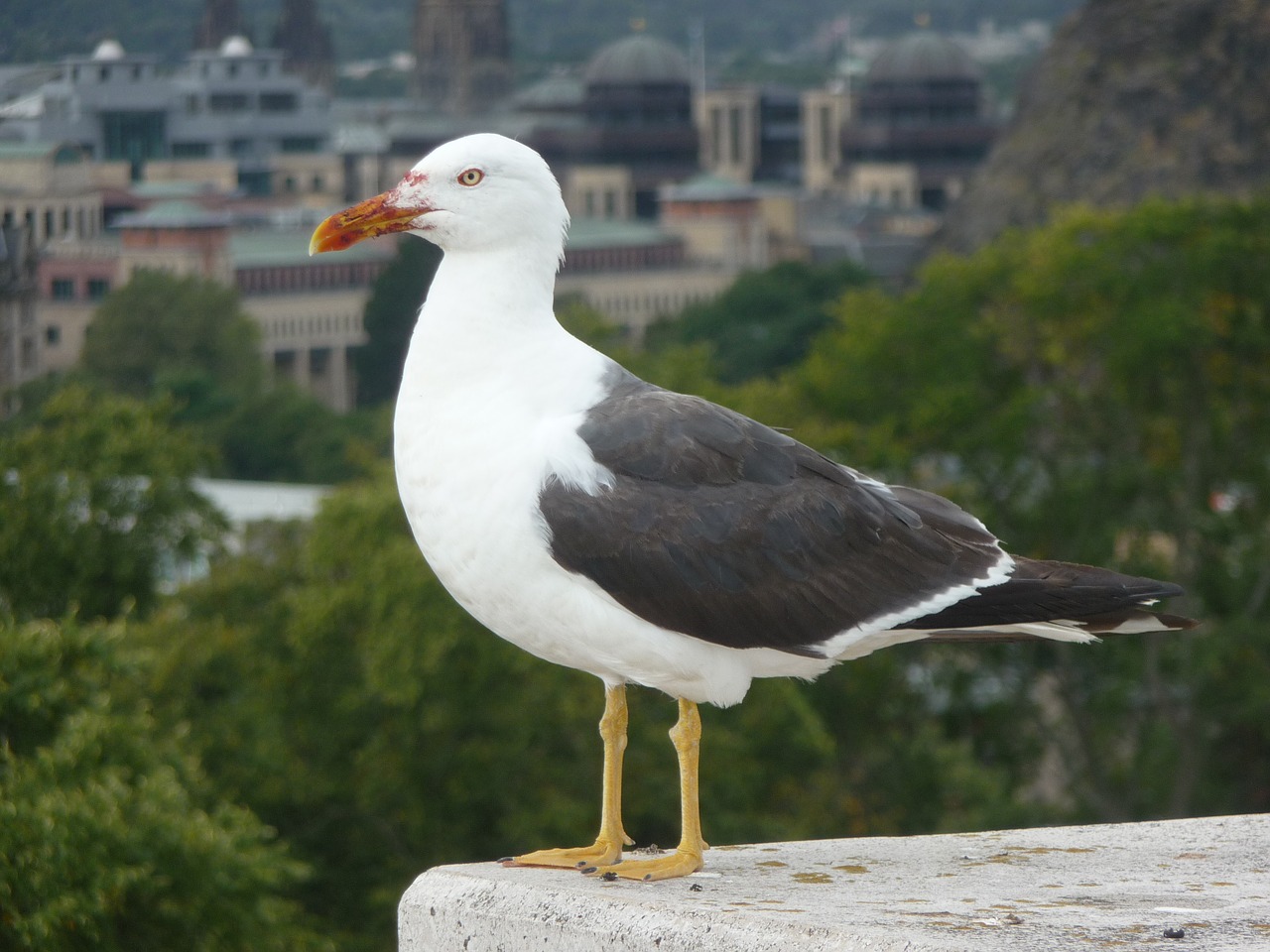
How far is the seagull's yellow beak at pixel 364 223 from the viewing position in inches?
272

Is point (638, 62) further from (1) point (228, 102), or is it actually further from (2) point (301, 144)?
(1) point (228, 102)

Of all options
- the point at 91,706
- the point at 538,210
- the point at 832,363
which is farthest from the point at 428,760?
the point at 538,210

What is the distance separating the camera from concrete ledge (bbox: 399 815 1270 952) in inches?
236

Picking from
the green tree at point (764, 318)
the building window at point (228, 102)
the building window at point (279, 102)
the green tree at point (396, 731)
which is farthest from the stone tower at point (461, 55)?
the green tree at point (396, 731)

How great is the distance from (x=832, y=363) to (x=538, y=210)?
32.3m

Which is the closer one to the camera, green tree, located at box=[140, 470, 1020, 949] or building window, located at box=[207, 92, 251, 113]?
green tree, located at box=[140, 470, 1020, 949]

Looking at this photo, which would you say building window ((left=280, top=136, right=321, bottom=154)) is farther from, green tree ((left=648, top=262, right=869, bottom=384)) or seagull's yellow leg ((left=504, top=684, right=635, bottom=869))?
seagull's yellow leg ((left=504, top=684, right=635, bottom=869))

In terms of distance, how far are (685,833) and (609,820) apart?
269mm

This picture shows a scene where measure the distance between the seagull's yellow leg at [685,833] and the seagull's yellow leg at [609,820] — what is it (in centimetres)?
6

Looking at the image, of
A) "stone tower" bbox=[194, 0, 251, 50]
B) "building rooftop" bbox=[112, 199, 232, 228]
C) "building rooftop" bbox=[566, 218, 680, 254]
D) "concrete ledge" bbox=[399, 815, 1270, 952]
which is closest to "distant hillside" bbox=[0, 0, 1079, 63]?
"stone tower" bbox=[194, 0, 251, 50]

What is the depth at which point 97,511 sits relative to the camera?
1170 inches

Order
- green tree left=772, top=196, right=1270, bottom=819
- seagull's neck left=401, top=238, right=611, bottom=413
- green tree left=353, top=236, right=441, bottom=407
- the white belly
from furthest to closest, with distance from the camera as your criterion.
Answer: green tree left=353, top=236, right=441, bottom=407, green tree left=772, top=196, right=1270, bottom=819, seagull's neck left=401, top=238, right=611, bottom=413, the white belly

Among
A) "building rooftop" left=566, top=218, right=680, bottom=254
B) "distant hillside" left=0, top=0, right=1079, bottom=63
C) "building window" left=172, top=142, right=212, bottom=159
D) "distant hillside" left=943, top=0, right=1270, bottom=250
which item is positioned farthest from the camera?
"building rooftop" left=566, top=218, right=680, bottom=254

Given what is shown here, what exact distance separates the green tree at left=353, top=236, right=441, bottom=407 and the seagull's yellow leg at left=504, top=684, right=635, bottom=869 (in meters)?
74.3
